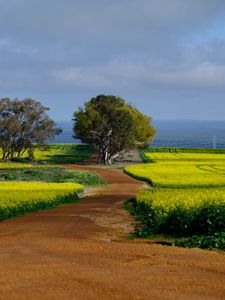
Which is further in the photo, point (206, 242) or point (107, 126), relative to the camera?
point (107, 126)

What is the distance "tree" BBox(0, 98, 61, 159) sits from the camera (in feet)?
266

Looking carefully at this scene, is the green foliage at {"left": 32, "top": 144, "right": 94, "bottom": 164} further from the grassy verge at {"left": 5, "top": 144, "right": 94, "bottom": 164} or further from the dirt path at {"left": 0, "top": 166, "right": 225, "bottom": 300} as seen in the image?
the dirt path at {"left": 0, "top": 166, "right": 225, "bottom": 300}

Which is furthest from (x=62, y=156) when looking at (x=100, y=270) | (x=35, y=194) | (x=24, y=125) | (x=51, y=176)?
(x=100, y=270)

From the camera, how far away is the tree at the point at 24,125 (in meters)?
80.9

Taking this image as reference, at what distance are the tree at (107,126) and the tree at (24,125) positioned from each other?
5.76m

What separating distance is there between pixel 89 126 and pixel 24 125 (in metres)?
11.6

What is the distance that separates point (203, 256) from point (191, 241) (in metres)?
2.97

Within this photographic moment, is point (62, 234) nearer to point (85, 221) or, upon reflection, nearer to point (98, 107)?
point (85, 221)

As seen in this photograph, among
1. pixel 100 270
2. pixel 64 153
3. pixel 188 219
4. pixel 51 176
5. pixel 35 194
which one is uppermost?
pixel 64 153

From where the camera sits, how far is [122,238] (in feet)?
53.8

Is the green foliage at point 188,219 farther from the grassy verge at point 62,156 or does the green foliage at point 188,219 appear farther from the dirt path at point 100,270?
the grassy verge at point 62,156

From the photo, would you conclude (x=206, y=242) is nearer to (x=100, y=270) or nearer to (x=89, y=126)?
(x=100, y=270)

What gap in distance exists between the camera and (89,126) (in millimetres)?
77500

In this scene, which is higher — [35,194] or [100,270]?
[100,270]
